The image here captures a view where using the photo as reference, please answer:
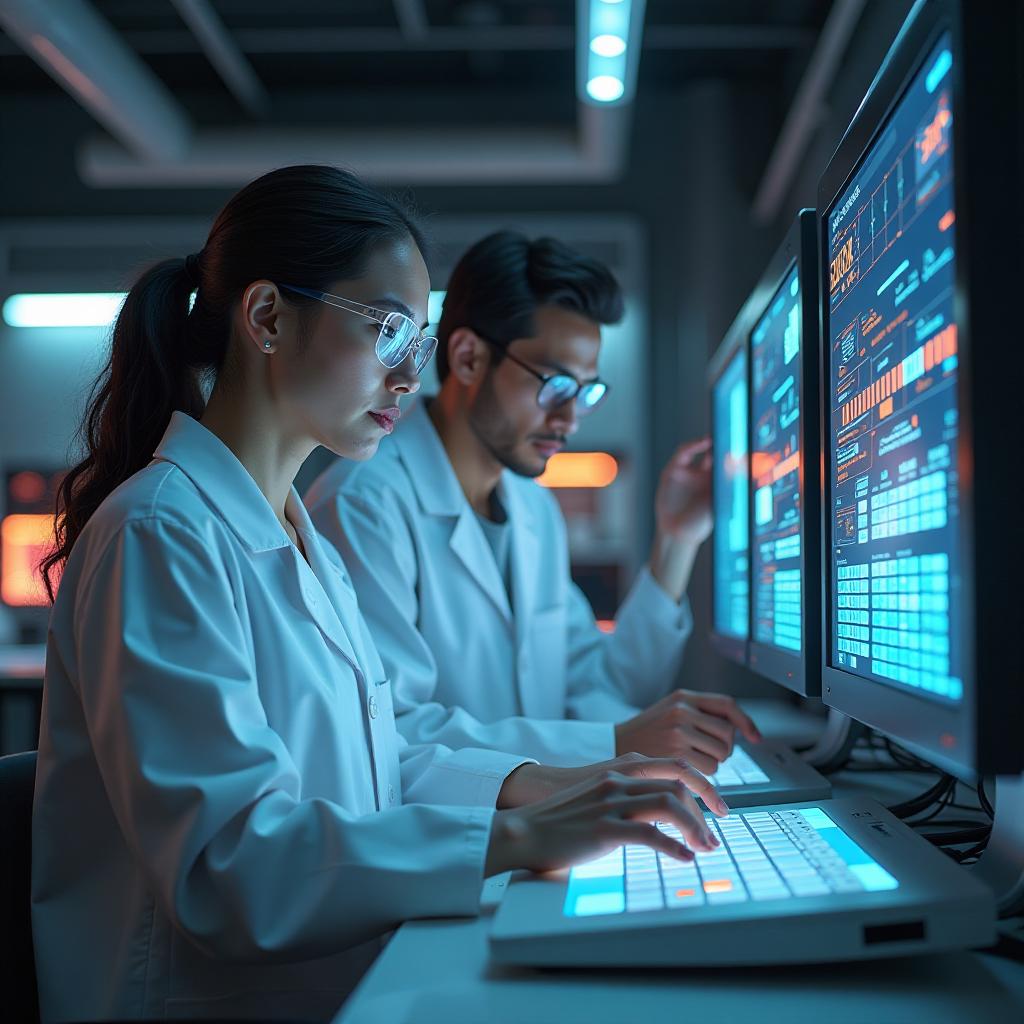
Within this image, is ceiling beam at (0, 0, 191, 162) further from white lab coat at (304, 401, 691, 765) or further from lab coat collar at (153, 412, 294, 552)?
lab coat collar at (153, 412, 294, 552)

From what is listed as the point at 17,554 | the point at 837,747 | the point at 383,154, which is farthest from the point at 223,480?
the point at 17,554

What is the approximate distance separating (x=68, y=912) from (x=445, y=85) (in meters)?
3.93

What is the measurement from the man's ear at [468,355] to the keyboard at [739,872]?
1235mm

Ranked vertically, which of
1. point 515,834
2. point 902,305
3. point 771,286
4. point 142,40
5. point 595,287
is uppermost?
point 142,40

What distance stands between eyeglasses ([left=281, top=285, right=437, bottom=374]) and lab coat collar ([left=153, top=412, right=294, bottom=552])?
0.20 metres

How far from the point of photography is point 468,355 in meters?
1.96

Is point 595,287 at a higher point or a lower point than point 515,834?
higher

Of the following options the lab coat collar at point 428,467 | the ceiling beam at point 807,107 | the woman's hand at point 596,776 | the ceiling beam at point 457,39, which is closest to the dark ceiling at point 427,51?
the ceiling beam at point 457,39

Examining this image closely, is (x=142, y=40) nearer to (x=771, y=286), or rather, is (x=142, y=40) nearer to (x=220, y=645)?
(x=771, y=286)

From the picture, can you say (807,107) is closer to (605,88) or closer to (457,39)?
(605,88)

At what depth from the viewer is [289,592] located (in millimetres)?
1015

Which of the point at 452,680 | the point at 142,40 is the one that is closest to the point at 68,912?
the point at 452,680

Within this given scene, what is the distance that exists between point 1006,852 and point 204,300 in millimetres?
965

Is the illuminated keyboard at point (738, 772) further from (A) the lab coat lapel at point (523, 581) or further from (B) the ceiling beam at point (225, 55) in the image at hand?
(B) the ceiling beam at point (225, 55)
